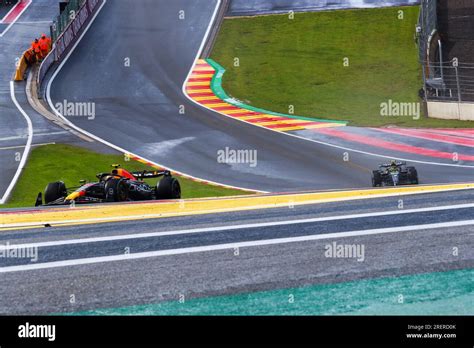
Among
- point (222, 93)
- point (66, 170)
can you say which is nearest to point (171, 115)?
point (222, 93)

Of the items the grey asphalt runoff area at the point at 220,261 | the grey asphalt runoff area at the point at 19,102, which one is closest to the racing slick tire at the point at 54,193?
the grey asphalt runoff area at the point at 19,102

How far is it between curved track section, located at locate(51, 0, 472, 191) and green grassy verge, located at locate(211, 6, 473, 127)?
2.68 metres

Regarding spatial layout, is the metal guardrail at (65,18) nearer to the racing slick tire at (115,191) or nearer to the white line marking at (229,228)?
the racing slick tire at (115,191)

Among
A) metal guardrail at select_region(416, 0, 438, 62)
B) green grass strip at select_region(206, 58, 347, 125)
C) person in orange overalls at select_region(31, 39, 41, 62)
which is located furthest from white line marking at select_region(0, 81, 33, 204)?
metal guardrail at select_region(416, 0, 438, 62)

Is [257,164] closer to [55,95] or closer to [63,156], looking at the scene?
[63,156]

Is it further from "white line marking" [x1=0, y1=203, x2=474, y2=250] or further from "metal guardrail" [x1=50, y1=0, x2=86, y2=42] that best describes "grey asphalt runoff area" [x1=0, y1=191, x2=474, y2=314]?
"metal guardrail" [x1=50, y1=0, x2=86, y2=42]

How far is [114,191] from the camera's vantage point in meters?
19.1

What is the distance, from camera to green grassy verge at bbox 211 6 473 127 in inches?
1393

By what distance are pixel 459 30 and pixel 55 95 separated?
59.6 ft

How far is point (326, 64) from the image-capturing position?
3938 centimetres

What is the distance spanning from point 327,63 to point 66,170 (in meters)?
16.5

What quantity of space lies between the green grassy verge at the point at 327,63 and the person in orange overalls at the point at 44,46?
26.9 feet

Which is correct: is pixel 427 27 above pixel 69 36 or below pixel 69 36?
below

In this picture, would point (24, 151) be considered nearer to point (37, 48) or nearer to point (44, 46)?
point (37, 48)
